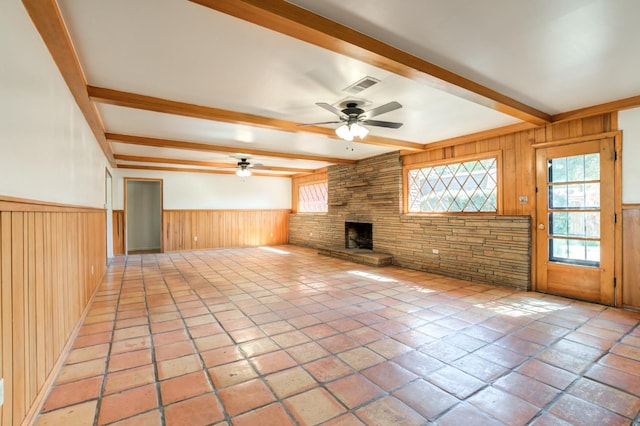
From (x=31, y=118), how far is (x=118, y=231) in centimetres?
706

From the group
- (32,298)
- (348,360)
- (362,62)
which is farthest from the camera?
(362,62)

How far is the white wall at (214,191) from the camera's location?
8.30 m

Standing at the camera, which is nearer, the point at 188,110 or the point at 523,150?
the point at 188,110

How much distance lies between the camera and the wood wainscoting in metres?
1.45

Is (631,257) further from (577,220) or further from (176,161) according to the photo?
(176,161)

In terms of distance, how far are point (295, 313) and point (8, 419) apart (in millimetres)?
2297

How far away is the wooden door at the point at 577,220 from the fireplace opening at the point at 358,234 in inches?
156

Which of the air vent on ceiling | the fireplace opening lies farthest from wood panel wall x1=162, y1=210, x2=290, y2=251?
the air vent on ceiling

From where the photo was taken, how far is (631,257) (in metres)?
3.52

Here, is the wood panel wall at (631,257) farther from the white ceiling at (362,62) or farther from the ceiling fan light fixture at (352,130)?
the ceiling fan light fixture at (352,130)

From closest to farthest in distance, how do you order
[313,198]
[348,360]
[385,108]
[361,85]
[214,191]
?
[348,360] → [361,85] → [385,108] → [214,191] → [313,198]

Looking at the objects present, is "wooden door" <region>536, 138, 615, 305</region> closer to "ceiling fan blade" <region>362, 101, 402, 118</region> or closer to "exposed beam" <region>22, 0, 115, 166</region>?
"ceiling fan blade" <region>362, 101, 402, 118</region>

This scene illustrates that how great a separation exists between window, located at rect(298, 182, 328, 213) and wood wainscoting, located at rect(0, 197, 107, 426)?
666cm

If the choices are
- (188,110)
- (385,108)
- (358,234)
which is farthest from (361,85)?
(358,234)
